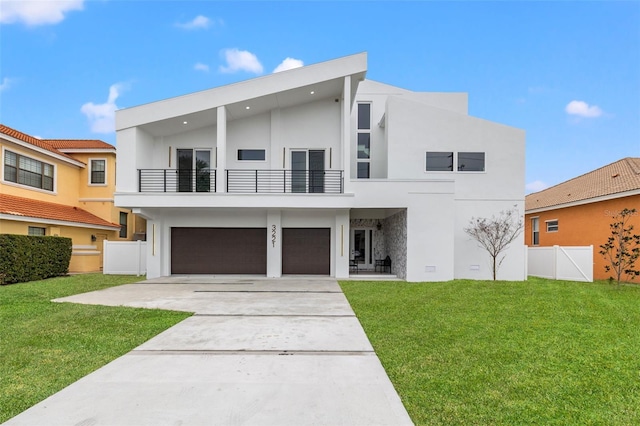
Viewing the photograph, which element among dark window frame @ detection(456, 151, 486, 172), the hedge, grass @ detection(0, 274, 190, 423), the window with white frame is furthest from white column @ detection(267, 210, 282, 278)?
the window with white frame

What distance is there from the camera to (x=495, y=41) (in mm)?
16219

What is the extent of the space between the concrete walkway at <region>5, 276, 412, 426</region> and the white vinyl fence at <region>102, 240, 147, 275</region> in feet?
34.4

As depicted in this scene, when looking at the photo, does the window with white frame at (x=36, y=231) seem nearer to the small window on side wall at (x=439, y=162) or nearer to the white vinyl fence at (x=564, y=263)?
the small window on side wall at (x=439, y=162)

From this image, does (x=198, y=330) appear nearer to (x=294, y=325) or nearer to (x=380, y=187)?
(x=294, y=325)

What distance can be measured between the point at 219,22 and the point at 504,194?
46.5 ft

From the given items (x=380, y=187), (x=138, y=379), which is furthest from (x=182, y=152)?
(x=138, y=379)

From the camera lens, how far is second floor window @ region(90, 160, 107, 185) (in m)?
20.3

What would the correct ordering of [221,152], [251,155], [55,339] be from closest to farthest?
[55,339]
[221,152]
[251,155]

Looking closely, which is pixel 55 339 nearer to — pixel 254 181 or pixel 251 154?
pixel 254 181

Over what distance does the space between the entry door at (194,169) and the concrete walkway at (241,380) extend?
28.3 feet

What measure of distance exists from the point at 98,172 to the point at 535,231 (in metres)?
26.3

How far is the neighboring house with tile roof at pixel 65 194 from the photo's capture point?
614 inches

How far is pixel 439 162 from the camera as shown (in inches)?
604

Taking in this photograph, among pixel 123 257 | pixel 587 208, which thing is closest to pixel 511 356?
pixel 587 208
